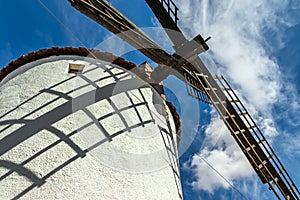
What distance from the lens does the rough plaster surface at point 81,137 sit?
9.54 feet

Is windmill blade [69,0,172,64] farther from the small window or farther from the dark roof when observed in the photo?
the small window

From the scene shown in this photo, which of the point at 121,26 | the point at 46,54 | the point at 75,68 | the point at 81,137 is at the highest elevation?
the point at 46,54

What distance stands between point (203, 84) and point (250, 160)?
177cm

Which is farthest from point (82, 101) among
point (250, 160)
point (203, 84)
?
point (250, 160)

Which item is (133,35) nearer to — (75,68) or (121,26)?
(121,26)

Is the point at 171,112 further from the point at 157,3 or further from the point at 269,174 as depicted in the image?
the point at 157,3

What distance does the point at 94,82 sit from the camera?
3893 mm

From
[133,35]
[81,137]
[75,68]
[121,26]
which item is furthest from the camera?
[133,35]

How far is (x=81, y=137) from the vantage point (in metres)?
3.26

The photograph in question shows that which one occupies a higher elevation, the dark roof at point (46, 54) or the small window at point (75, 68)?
the dark roof at point (46, 54)

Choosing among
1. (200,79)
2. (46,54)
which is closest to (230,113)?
(200,79)

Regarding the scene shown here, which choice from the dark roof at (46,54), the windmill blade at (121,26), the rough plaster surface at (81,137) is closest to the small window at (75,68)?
the rough plaster surface at (81,137)

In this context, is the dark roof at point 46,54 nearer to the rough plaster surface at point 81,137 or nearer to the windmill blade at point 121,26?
the rough plaster surface at point 81,137

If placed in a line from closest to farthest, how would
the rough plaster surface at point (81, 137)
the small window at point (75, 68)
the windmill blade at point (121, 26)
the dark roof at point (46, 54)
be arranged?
1. the rough plaster surface at point (81, 137)
2. the windmill blade at point (121, 26)
3. the small window at point (75, 68)
4. the dark roof at point (46, 54)
